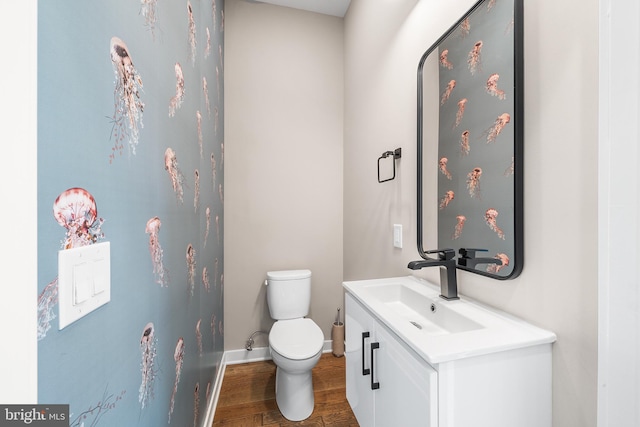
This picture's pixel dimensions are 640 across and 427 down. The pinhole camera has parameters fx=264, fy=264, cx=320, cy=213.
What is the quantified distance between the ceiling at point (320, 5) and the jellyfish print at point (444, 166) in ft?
5.94

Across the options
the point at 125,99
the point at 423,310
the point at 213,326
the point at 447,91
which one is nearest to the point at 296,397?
the point at 213,326

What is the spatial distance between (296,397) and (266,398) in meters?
0.31

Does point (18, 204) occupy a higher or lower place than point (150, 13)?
lower

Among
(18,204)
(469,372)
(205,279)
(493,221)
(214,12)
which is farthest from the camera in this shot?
(214,12)

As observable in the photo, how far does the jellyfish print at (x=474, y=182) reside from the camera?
3.21 ft

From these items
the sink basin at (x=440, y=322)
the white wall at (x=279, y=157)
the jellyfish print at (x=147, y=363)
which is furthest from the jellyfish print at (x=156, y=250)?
the white wall at (x=279, y=157)

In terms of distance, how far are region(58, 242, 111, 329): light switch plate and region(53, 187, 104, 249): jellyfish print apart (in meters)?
0.02

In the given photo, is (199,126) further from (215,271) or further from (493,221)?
(493,221)

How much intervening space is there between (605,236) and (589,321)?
0.75 ft

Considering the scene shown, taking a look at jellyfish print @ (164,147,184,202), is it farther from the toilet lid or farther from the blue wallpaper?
the toilet lid

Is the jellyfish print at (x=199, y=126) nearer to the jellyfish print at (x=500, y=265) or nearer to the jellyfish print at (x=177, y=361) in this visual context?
the jellyfish print at (x=177, y=361)

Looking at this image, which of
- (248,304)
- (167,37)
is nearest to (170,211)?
(167,37)

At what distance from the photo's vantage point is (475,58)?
3.22 ft

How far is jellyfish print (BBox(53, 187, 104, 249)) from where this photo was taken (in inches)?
16.7
